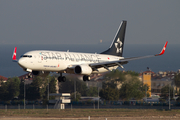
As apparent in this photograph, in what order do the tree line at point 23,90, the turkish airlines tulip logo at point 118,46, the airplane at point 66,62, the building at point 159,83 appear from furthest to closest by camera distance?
1. the tree line at point 23,90
2. the building at point 159,83
3. the turkish airlines tulip logo at point 118,46
4. the airplane at point 66,62

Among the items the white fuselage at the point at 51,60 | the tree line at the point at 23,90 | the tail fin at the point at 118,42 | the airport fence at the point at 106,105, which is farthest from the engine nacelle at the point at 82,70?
the tree line at the point at 23,90

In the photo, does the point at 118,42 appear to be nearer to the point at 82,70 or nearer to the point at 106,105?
the point at 82,70

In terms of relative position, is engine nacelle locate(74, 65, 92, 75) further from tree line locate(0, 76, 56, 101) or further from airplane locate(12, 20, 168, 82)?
tree line locate(0, 76, 56, 101)

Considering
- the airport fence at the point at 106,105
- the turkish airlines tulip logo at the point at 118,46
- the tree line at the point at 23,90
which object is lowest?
the airport fence at the point at 106,105

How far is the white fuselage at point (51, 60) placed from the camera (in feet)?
152

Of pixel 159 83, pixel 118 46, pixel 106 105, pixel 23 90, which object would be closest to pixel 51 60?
pixel 118 46

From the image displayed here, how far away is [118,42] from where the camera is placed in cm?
6316

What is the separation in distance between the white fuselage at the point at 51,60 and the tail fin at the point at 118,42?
24.0ft

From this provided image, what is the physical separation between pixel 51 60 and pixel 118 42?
59.1ft

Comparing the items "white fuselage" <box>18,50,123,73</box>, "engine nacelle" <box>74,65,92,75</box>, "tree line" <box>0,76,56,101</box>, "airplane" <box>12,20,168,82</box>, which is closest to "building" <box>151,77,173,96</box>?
"tree line" <box>0,76,56,101</box>

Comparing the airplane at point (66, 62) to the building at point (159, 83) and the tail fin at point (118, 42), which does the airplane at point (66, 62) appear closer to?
the tail fin at point (118, 42)

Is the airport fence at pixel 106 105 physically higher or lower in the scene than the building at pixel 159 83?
lower

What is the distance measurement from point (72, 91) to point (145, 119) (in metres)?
55.2

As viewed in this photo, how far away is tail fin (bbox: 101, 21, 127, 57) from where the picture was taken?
62091mm
